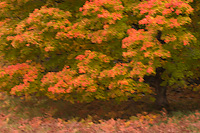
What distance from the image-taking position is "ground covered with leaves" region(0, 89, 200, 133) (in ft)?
30.0

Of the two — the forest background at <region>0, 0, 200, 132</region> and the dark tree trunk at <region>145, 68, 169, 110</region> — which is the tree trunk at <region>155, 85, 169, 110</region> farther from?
the forest background at <region>0, 0, 200, 132</region>

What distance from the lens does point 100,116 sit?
1216cm

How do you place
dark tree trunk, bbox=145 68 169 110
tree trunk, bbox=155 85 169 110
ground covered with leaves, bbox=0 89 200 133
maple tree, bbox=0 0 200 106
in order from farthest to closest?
tree trunk, bbox=155 85 169 110, dark tree trunk, bbox=145 68 169 110, ground covered with leaves, bbox=0 89 200 133, maple tree, bbox=0 0 200 106

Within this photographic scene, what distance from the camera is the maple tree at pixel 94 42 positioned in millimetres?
7441

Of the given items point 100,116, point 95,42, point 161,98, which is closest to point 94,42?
point 95,42

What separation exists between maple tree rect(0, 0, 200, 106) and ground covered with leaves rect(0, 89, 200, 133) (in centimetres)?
128

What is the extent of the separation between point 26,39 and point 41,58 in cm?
209

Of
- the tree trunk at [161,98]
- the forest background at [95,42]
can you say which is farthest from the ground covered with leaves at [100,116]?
the forest background at [95,42]

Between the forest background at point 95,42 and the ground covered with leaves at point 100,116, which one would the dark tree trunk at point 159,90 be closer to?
the ground covered with leaves at point 100,116

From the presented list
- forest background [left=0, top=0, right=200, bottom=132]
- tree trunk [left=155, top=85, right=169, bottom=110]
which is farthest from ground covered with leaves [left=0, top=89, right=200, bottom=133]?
forest background [left=0, top=0, right=200, bottom=132]

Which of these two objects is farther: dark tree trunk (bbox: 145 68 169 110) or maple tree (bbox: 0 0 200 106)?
dark tree trunk (bbox: 145 68 169 110)

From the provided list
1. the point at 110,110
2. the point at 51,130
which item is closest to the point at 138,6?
the point at 51,130

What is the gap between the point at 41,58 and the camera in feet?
32.2

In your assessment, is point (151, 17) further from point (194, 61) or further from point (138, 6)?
point (194, 61)
